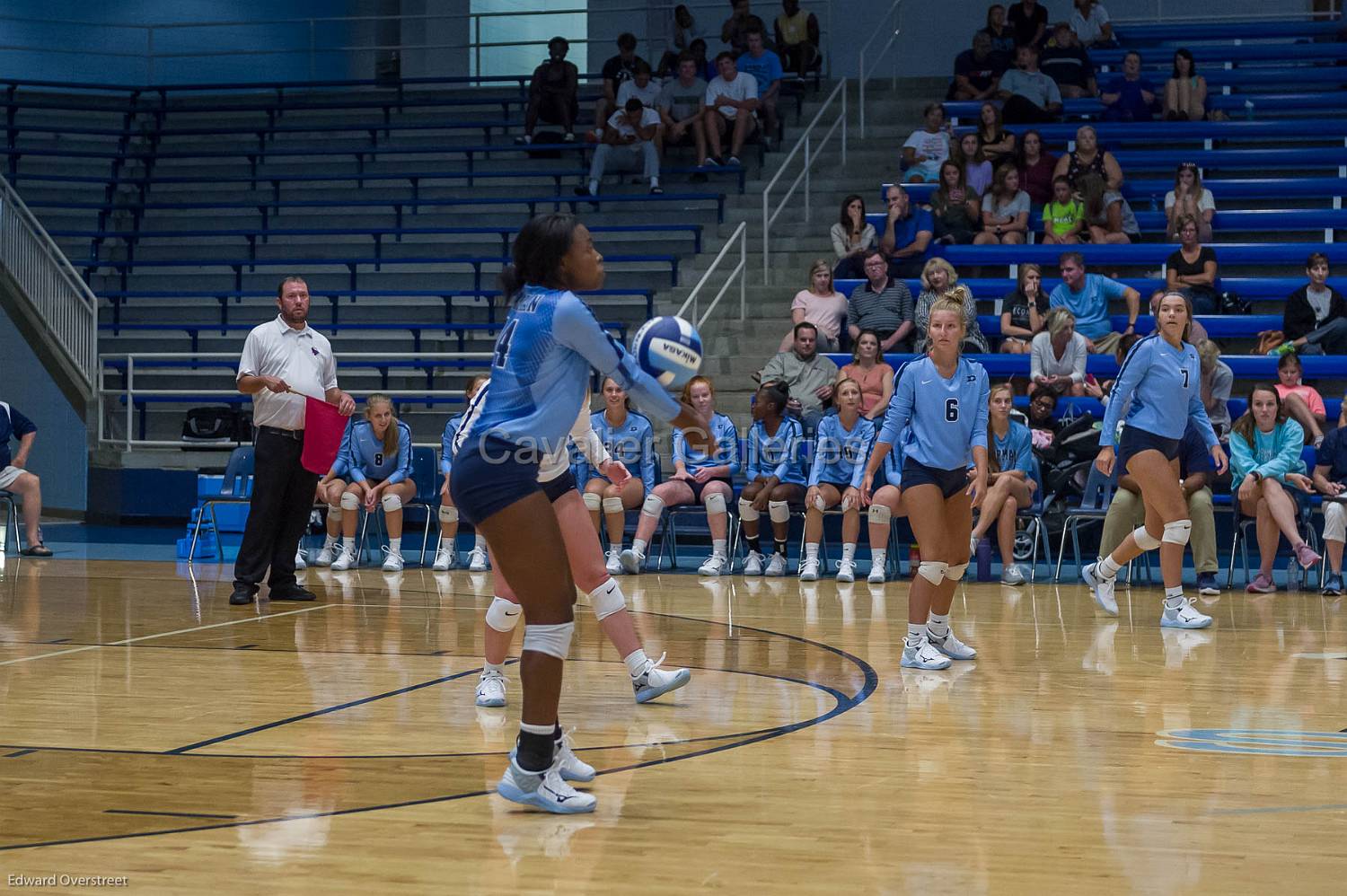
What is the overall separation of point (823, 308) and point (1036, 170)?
307cm

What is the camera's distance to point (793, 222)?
16.4 metres

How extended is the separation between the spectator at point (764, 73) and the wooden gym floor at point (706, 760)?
32.0 feet

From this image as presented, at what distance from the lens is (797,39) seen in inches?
707

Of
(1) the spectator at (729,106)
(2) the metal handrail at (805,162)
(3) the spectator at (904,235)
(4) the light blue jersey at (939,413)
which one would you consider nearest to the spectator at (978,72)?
(2) the metal handrail at (805,162)

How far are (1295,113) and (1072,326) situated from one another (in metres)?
6.10

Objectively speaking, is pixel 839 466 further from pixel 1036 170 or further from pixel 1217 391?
pixel 1036 170

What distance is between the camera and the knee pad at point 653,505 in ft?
38.2

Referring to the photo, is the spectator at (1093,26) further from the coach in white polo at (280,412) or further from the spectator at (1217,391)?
the coach in white polo at (280,412)

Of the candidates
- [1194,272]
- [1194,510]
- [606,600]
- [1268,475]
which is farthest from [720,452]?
[606,600]

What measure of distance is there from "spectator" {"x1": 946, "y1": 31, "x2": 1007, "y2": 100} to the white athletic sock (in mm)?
12126

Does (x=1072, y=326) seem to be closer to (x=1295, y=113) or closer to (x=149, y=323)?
(x=1295, y=113)

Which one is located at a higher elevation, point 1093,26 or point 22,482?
point 1093,26

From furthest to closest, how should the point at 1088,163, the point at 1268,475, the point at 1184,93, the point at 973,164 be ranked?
the point at 1184,93 < the point at 973,164 < the point at 1088,163 < the point at 1268,475

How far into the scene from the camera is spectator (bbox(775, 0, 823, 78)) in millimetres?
17797
